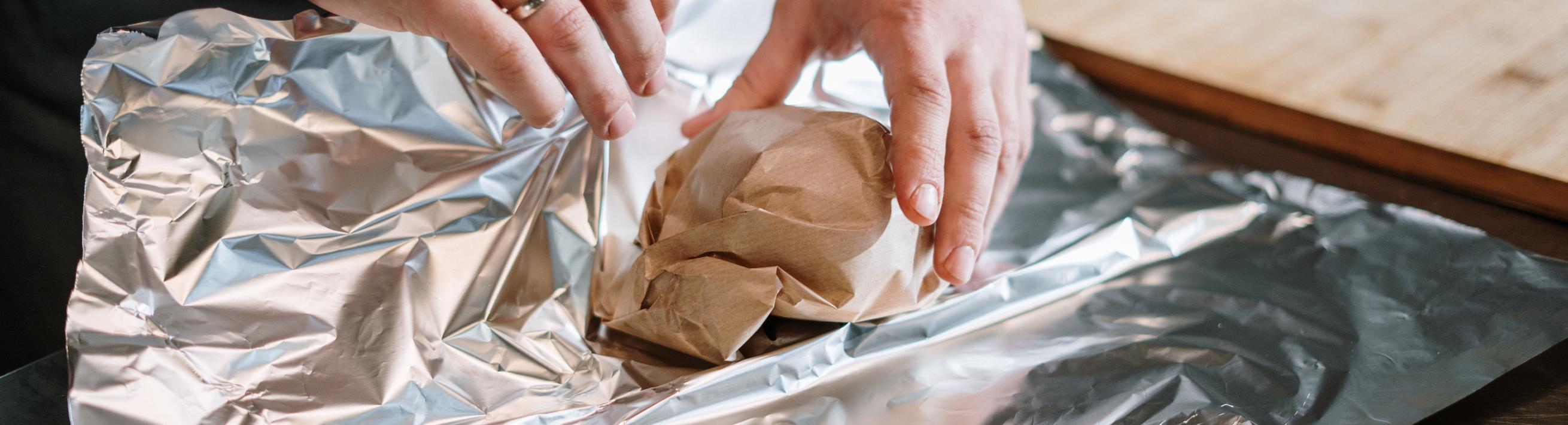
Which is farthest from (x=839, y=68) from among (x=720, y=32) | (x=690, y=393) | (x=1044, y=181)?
(x=690, y=393)

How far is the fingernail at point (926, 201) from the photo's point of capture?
63 cm

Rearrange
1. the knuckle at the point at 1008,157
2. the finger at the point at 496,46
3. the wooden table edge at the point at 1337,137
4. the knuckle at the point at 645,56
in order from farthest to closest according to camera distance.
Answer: the wooden table edge at the point at 1337,137, the knuckle at the point at 1008,157, the knuckle at the point at 645,56, the finger at the point at 496,46

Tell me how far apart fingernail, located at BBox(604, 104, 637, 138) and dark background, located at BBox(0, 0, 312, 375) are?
0.33 m

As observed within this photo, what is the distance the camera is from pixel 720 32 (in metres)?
0.97

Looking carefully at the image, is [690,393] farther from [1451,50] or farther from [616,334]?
[1451,50]

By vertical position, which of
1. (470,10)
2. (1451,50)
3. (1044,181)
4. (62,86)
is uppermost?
(470,10)

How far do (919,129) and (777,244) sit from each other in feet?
0.45

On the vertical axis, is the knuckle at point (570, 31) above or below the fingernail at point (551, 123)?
above

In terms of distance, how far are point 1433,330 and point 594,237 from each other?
2.37ft

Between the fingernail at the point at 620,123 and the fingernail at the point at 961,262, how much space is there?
0.88ft

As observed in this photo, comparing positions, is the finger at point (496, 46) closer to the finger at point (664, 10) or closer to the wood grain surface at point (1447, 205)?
the finger at point (664, 10)

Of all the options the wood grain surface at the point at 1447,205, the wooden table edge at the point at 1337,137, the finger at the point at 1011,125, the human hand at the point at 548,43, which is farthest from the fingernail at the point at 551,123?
→ the wooden table edge at the point at 1337,137

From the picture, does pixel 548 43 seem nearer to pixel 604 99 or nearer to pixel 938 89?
pixel 604 99

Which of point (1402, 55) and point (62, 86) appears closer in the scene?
point (62, 86)
